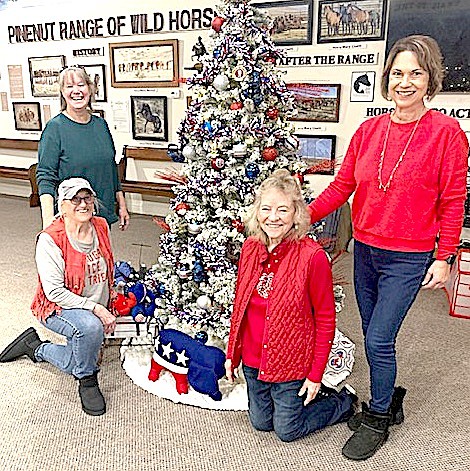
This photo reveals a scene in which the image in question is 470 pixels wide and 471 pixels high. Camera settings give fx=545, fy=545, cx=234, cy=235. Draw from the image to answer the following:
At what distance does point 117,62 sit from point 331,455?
4.95 m

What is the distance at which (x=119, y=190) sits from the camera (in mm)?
3098

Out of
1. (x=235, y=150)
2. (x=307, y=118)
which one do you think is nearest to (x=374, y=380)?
(x=235, y=150)

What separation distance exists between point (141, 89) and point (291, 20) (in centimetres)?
186

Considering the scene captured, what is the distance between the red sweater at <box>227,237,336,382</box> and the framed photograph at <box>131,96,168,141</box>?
3.98 meters

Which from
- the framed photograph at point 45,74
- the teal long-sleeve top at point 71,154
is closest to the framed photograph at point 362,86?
the teal long-sleeve top at point 71,154

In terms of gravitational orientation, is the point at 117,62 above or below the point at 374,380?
above

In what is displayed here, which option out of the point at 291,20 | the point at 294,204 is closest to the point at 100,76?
the point at 291,20


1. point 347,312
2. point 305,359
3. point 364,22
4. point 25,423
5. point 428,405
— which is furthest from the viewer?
point 364,22

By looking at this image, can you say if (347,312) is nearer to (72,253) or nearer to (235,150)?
(235,150)

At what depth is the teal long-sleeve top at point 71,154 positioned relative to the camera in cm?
272

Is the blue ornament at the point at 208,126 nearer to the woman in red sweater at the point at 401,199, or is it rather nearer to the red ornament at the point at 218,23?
the red ornament at the point at 218,23

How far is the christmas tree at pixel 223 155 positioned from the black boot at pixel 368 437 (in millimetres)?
770

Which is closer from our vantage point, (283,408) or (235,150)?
(283,408)

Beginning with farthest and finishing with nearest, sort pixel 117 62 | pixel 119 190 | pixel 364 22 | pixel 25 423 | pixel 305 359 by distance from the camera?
pixel 117 62
pixel 364 22
pixel 119 190
pixel 25 423
pixel 305 359
